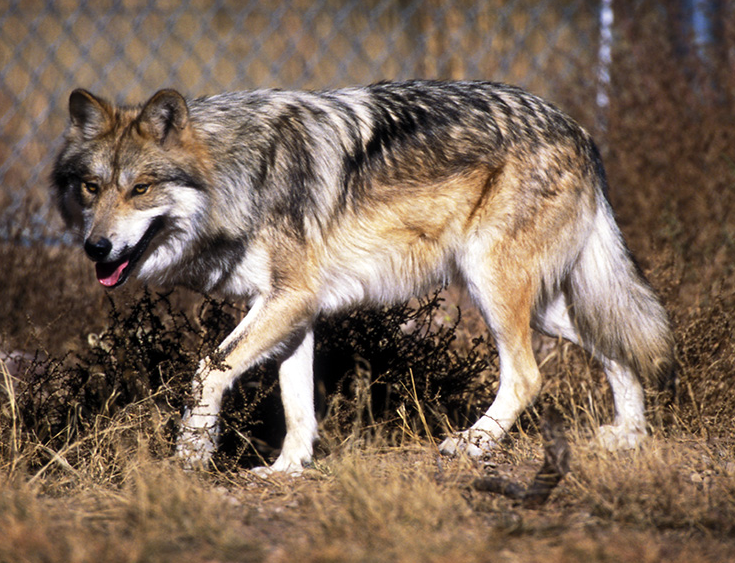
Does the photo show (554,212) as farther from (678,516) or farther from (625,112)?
(625,112)

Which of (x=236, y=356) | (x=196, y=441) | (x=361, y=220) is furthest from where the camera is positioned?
(x=361, y=220)

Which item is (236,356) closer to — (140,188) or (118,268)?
(118,268)

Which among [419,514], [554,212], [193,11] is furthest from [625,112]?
[193,11]

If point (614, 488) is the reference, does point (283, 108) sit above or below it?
above

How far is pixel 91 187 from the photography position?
3016 millimetres

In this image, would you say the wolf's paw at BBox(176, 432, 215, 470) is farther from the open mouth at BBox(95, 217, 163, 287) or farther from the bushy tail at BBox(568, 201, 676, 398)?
the bushy tail at BBox(568, 201, 676, 398)

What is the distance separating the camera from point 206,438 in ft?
9.74

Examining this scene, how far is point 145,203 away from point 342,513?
1.44 metres

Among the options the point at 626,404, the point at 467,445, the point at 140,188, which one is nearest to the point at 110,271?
the point at 140,188

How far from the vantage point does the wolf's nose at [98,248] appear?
111 inches

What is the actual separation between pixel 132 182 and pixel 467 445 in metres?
1.72

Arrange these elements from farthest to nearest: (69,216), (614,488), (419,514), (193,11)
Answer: (193,11) → (69,216) → (614,488) → (419,514)

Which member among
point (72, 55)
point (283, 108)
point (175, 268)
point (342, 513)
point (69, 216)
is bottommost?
point (342, 513)

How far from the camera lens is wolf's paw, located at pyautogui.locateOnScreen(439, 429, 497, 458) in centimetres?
317
